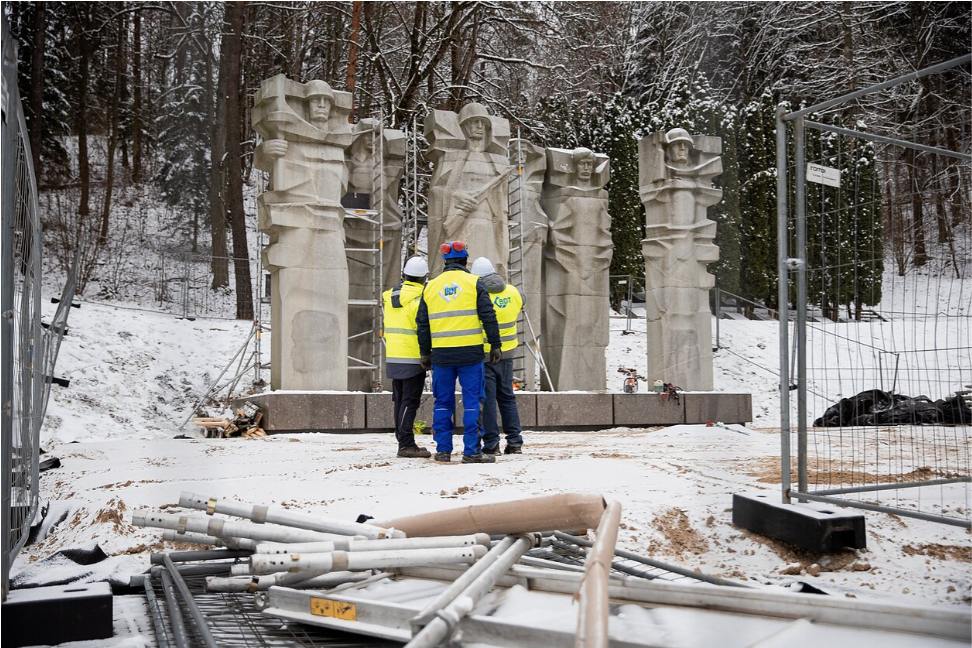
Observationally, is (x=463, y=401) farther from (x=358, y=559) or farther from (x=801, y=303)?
(x=358, y=559)

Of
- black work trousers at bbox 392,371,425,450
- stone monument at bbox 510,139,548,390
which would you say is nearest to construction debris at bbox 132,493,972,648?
black work trousers at bbox 392,371,425,450

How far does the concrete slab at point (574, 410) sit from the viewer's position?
13086 mm

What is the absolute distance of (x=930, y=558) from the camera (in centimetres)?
449

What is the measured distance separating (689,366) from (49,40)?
15.6 m

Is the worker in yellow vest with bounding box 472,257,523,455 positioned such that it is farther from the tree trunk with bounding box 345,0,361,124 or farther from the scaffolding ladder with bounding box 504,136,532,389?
the tree trunk with bounding box 345,0,361,124

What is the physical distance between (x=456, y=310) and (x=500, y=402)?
133 centimetres

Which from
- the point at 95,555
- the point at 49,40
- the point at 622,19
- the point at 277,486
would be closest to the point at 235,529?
the point at 95,555

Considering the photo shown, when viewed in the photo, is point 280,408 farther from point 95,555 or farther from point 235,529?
point 235,529

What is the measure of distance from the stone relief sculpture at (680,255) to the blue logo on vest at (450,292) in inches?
321

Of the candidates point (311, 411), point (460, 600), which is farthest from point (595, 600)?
point (311, 411)

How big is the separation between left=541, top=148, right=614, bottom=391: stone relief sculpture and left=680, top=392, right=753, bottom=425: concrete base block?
1759 mm

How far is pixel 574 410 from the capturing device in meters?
13.2

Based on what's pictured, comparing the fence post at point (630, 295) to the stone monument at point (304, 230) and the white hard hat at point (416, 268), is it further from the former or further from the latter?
the white hard hat at point (416, 268)

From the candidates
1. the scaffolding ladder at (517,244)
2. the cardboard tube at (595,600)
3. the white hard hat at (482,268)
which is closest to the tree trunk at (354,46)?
the scaffolding ladder at (517,244)
